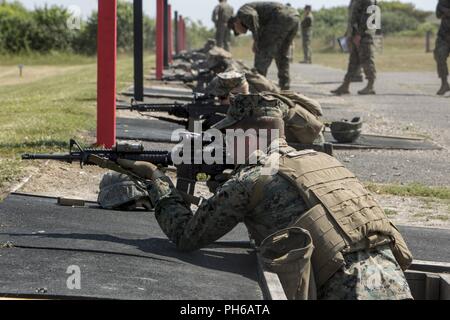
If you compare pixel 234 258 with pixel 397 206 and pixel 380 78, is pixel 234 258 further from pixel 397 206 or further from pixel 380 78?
pixel 380 78

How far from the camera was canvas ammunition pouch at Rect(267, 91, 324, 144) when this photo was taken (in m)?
7.09

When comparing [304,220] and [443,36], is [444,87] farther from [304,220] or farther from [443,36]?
[304,220]

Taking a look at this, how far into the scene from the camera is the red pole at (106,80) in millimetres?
9672

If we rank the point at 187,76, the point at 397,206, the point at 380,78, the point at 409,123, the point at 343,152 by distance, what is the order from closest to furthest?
1. the point at 397,206
2. the point at 343,152
3. the point at 409,123
4. the point at 187,76
5. the point at 380,78

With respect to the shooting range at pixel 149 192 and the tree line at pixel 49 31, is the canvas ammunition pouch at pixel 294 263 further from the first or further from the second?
the tree line at pixel 49 31

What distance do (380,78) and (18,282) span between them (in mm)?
24312

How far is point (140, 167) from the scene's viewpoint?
578 cm

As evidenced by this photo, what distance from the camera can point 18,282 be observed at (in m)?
4.65

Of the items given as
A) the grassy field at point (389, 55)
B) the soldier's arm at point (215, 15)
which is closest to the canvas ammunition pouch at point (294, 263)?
the soldier's arm at point (215, 15)

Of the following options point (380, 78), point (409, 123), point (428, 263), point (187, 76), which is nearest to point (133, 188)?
point (428, 263)

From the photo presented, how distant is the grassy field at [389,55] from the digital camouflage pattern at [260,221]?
2900 cm

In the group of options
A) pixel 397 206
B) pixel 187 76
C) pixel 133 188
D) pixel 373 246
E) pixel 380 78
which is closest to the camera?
pixel 373 246

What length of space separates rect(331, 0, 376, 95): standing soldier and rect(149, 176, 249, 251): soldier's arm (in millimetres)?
15113

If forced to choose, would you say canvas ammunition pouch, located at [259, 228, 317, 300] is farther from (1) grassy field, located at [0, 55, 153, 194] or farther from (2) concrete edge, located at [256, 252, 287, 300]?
(1) grassy field, located at [0, 55, 153, 194]
